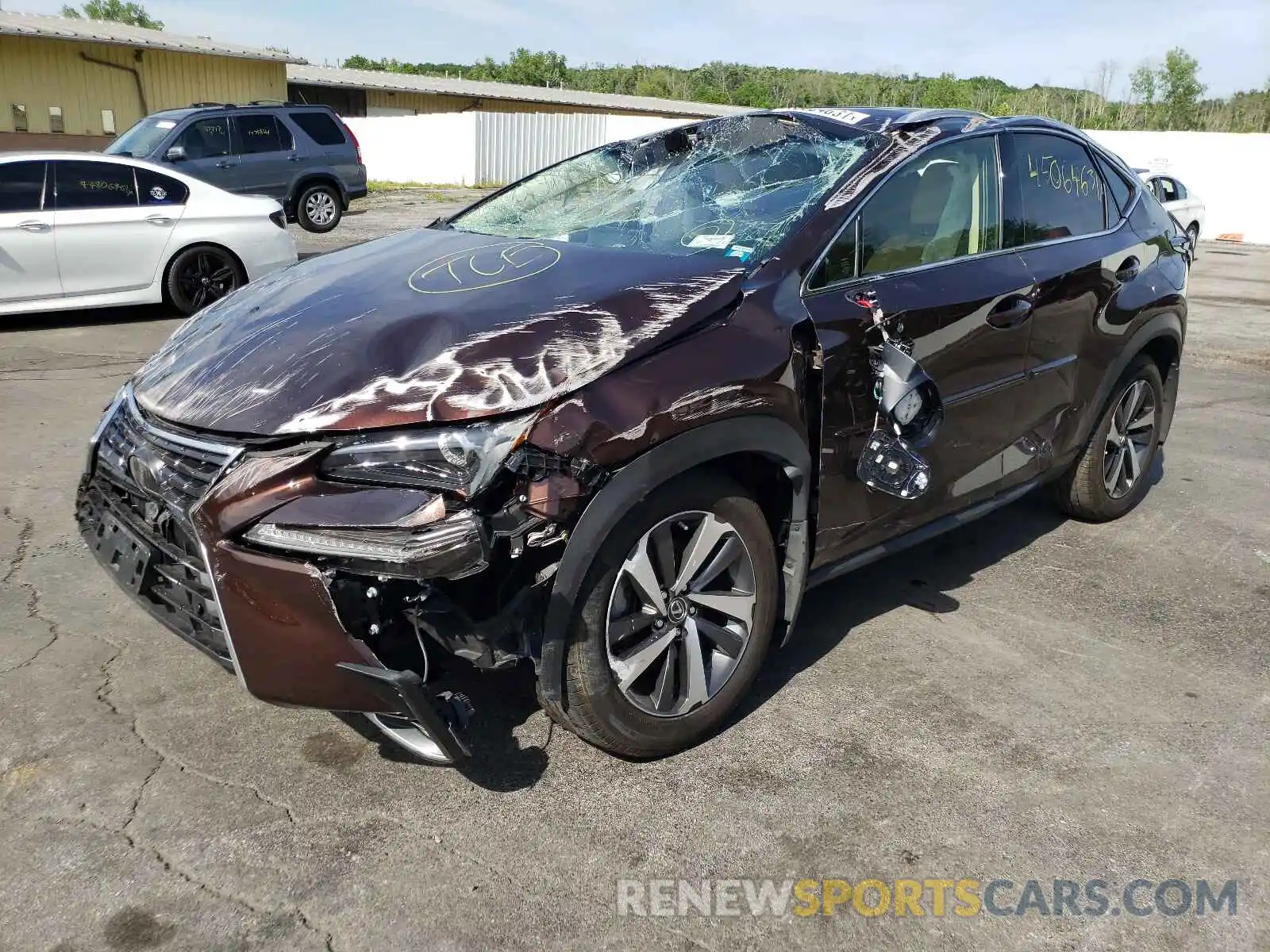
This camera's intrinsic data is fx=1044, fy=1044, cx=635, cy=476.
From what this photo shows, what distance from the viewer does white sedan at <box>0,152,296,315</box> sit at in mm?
8367

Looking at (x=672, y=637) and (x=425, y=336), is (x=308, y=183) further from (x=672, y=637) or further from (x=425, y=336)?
(x=672, y=637)

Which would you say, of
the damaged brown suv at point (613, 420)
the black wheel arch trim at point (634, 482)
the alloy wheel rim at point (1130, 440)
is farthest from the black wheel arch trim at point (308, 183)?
the black wheel arch trim at point (634, 482)

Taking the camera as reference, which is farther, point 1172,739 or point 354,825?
point 1172,739

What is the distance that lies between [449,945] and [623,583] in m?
0.94

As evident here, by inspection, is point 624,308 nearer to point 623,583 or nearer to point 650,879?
point 623,583

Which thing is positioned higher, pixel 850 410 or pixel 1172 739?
pixel 850 410

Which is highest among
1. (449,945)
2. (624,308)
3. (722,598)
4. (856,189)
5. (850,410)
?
(856,189)

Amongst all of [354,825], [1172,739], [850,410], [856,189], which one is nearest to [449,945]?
[354,825]

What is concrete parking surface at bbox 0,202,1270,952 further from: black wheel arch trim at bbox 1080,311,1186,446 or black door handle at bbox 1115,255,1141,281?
black door handle at bbox 1115,255,1141,281

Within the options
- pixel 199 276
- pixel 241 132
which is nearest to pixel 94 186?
pixel 199 276

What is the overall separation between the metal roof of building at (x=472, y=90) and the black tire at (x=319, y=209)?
65.8 feet

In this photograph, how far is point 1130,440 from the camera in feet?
16.1

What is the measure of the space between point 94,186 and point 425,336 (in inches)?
295

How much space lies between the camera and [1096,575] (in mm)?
4441
